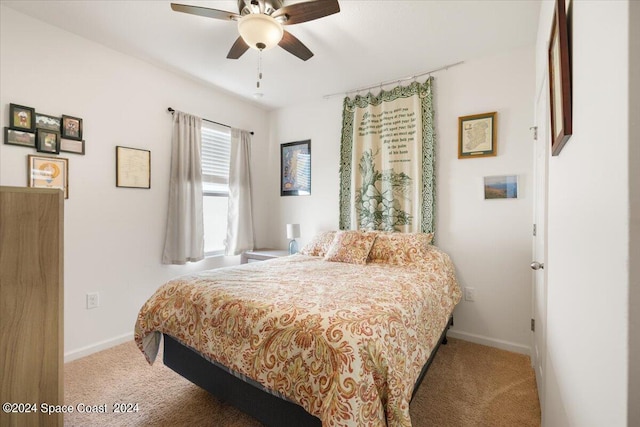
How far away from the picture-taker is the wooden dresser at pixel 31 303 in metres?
0.90

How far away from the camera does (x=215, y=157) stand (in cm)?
348

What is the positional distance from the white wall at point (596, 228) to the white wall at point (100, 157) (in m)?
3.11

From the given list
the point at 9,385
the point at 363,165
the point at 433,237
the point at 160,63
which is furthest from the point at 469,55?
the point at 9,385

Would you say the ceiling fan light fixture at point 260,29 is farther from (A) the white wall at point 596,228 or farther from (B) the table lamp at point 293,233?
(B) the table lamp at point 293,233

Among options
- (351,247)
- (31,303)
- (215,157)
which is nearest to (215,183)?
(215,157)

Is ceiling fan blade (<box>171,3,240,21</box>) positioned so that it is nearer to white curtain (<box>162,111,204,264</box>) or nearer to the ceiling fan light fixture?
the ceiling fan light fixture

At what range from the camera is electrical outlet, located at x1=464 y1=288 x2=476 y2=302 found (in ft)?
8.88

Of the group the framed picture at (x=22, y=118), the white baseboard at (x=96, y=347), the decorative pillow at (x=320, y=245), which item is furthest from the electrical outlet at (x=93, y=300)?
the decorative pillow at (x=320, y=245)

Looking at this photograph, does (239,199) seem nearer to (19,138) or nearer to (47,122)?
(47,122)

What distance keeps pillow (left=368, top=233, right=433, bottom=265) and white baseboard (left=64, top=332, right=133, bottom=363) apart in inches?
94.0

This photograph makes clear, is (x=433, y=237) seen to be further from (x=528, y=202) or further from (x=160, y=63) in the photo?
(x=160, y=63)

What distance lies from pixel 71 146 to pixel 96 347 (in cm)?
169

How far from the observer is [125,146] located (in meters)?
2.67

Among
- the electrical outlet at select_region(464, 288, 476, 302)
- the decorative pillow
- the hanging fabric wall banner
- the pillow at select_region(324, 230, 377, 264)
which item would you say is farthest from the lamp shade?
the electrical outlet at select_region(464, 288, 476, 302)
